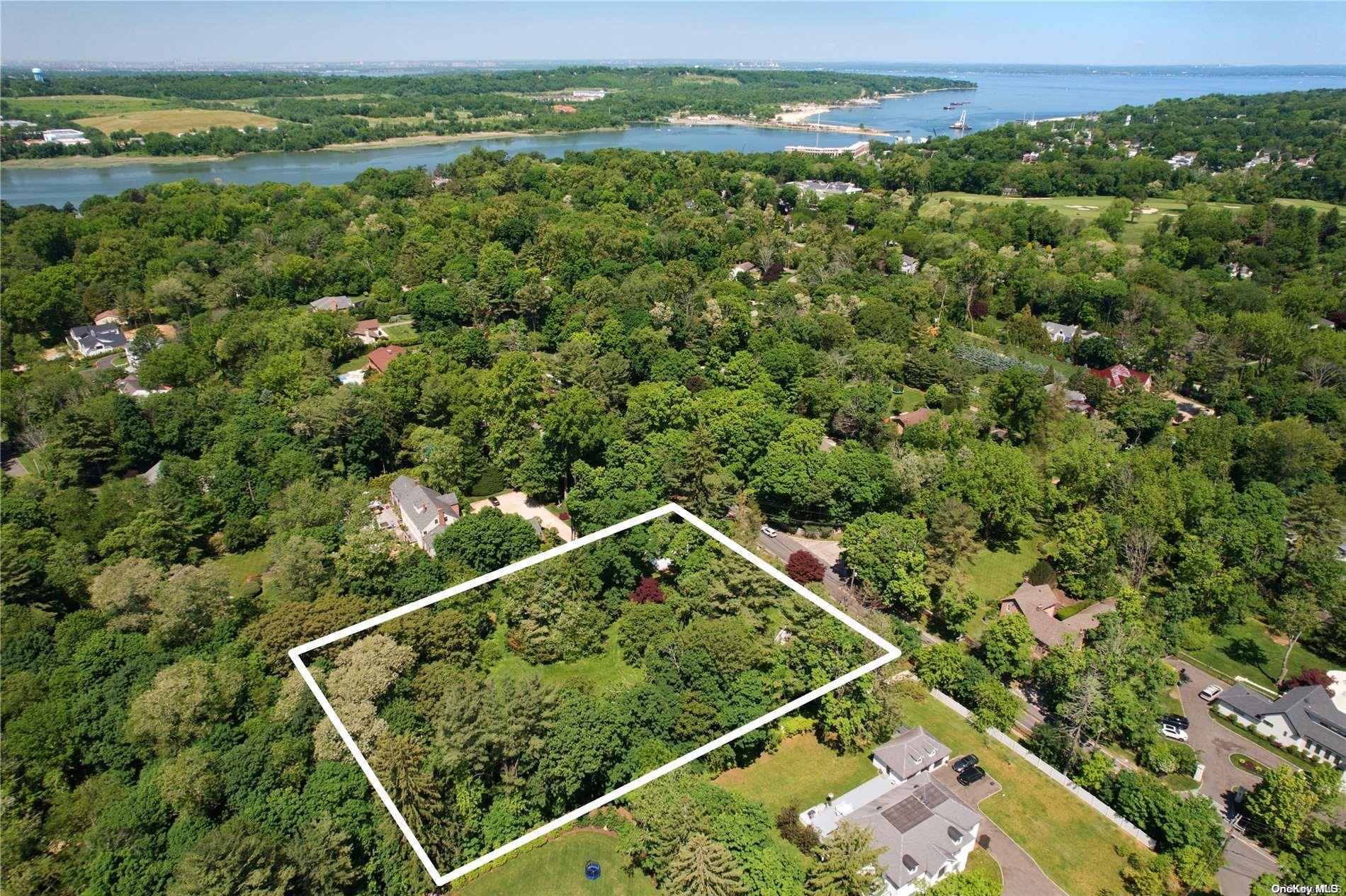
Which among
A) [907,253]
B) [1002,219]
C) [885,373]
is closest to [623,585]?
[885,373]

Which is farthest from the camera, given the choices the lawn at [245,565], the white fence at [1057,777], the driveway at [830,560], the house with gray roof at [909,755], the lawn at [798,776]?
the lawn at [245,565]

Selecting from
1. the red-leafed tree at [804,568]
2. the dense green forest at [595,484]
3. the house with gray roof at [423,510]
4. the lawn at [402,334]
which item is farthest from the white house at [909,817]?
the lawn at [402,334]

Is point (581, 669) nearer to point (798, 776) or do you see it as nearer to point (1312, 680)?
point (798, 776)

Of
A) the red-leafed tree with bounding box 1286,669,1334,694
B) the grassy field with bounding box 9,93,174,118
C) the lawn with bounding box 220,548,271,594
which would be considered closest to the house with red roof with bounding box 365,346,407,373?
the lawn with bounding box 220,548,271,594

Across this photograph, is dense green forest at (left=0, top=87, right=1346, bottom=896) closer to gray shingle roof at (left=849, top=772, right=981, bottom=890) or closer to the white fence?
the white fence

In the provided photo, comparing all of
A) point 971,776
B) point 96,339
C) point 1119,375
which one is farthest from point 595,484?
point 96,339

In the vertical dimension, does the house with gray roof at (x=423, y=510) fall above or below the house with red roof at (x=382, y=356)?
below

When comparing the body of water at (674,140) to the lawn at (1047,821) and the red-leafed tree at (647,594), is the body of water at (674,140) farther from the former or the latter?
the lawn at (1047,821)

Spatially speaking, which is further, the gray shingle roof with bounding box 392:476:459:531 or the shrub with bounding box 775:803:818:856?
the gray shingle roof with bounding box 392:476:459:531
